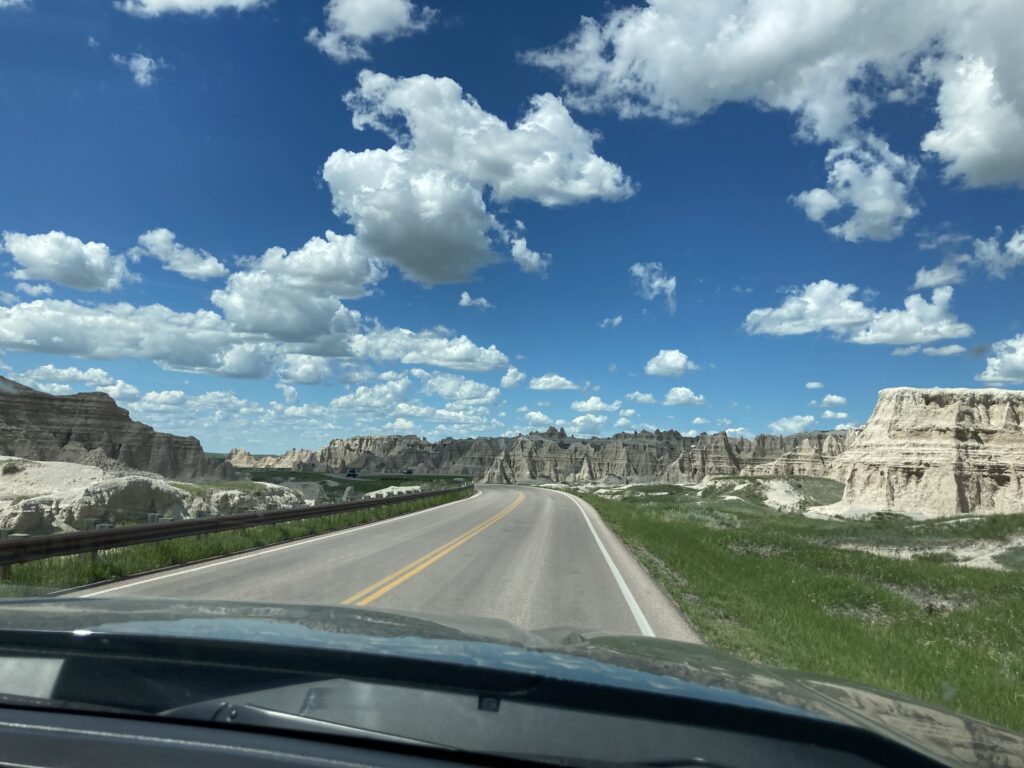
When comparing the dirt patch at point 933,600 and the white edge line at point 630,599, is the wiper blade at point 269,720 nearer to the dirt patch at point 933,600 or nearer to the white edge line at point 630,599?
the white edge line at point 630,599

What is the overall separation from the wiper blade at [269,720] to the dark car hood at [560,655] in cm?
37

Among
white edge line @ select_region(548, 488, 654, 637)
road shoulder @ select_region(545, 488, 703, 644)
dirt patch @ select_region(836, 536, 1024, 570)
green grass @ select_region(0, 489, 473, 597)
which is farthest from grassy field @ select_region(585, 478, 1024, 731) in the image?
dirt patch @ select_region(836, 536, 1024, 570)

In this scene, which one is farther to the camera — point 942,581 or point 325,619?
point 942,581

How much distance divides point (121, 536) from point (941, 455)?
71379 mm

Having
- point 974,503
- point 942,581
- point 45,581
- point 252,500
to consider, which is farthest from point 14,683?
point 974,503

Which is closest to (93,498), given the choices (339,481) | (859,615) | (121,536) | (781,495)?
(121,536)

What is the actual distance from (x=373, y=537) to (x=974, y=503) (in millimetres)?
63853

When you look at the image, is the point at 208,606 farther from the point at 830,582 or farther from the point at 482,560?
the point at 830,582

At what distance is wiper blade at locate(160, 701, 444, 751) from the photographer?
197 centimetres

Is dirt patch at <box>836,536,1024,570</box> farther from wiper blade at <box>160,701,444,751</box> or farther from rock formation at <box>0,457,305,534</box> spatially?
wiper blade at <box>160,701,444,751</box>

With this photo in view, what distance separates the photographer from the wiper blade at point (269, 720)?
197 centimetres

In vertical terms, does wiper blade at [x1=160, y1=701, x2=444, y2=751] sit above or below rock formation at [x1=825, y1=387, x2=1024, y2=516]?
below

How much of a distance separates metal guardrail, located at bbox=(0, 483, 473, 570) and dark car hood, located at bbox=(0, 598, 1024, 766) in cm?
915

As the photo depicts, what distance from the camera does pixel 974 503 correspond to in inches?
2586
